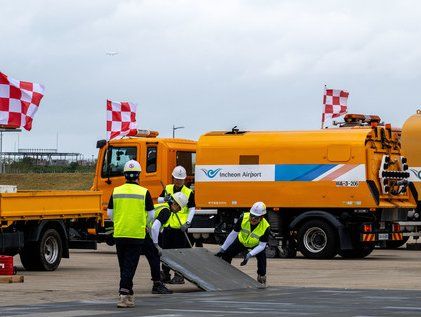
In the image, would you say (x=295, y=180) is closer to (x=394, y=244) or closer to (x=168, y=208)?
(x=394, y=244)

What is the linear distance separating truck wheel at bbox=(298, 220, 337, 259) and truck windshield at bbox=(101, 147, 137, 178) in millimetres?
4813

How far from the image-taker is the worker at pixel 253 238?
21.2 metres

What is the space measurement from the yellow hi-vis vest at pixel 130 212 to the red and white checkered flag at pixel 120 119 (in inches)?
766

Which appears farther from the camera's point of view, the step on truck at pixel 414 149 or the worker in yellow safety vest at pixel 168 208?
the step on truck at pixel 414 149

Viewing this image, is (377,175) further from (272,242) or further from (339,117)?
(339,117)

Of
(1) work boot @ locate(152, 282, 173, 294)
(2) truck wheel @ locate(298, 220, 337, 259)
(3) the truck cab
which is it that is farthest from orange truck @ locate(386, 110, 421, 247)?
(1) work boot @ locate(152, 282, 173, 294)

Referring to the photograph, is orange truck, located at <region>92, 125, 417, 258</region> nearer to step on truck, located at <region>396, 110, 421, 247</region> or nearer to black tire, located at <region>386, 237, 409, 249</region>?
step on truck, located at <region>396, 110, 421, 247</region>

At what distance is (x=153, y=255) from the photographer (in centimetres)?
1992

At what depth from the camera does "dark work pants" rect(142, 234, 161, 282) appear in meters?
19.8

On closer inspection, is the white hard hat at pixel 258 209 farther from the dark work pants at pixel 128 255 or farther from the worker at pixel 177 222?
the dark work pants at pixel 128 255

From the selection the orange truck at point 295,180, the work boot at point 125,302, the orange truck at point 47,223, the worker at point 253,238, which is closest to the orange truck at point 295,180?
the orange truck at point 295,180

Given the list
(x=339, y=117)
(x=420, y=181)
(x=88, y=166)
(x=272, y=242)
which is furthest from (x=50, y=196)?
(x=88, y=166)

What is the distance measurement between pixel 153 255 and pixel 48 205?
19.1 ft

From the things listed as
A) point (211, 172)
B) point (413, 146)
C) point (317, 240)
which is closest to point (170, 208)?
point (317, 240)
